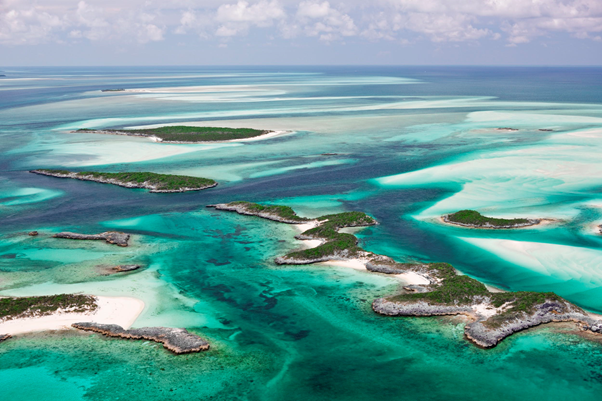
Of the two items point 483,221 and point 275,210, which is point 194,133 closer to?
point 275,210

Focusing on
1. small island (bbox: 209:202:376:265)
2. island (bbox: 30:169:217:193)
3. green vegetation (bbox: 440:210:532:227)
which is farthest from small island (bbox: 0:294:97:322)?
green vegetation (bbox: 440:210:532:227)

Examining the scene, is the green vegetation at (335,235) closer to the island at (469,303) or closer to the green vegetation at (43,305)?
the island at (469,303)

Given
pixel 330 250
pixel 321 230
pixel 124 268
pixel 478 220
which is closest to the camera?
pixel 124 268

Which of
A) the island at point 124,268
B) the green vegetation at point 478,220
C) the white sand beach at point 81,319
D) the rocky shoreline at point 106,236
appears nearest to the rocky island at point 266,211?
the rocky shoreline at point 106,236

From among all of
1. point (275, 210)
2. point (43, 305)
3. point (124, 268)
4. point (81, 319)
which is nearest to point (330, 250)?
point (275, 210)

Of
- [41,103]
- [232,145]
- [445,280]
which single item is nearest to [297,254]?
[445,280]

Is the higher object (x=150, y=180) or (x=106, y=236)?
(x=150, y=180)

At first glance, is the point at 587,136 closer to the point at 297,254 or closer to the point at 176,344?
the point at 297,254
